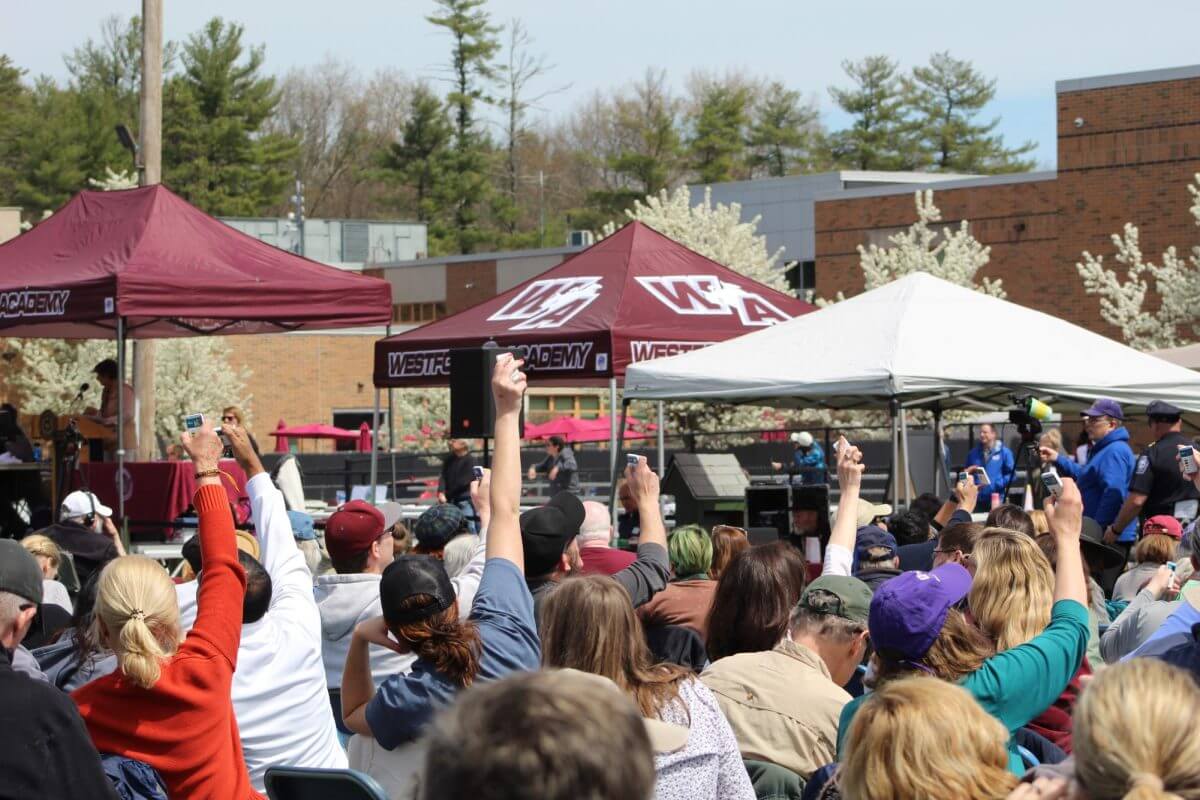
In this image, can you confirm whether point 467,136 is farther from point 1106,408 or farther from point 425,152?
point 1106,408

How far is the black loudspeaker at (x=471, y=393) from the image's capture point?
848 cm

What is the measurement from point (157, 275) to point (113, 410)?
2452 mm

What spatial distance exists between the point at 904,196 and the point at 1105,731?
3917 centimetres

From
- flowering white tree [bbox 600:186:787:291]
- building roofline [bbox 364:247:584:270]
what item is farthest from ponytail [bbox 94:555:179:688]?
building roofline [bbox 364:247:584:270]

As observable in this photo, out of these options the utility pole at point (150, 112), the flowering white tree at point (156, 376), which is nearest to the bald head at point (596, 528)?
the utility pole at point (150, 112)

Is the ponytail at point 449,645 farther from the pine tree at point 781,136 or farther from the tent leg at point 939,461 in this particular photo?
the pine tree at point 781,136

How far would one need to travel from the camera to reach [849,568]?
5.54m

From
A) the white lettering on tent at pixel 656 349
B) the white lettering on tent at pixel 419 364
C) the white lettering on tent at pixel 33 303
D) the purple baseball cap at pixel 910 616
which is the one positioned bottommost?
the purple baseball cap at pixel 910 616

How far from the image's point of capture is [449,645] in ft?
12.4

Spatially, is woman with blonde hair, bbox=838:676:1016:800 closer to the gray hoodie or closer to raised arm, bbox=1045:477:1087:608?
raised arm, bbox=1045:477:1087:608

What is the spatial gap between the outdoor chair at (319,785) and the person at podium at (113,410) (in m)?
9.12

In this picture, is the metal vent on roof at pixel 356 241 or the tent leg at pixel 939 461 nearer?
the tent leg at pixel 939 461

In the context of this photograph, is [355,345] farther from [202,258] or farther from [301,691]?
[301,691]

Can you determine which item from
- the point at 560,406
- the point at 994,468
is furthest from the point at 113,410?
the point at 560,406
